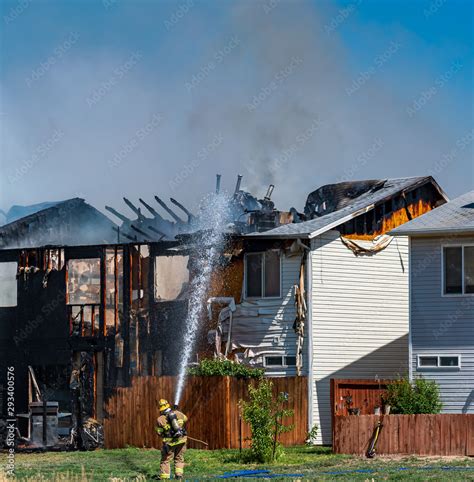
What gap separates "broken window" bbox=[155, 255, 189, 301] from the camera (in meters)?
41.5

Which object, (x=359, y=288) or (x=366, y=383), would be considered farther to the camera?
(x=359, y=288)

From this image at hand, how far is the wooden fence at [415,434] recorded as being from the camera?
97.8 feet

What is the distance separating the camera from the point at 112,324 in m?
42.8

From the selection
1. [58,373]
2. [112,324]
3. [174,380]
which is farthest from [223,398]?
[58,373]

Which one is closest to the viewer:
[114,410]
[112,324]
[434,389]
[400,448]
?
[400,448]

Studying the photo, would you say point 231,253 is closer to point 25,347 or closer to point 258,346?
point 258,346

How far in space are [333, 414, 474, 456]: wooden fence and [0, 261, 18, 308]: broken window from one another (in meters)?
20.8

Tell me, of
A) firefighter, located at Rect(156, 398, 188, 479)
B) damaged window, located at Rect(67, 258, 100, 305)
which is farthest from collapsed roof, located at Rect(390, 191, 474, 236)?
damaged window, located at Rect(67, 258, 100, 305)

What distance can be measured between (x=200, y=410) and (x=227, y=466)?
180 inches

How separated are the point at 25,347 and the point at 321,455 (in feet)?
52.2

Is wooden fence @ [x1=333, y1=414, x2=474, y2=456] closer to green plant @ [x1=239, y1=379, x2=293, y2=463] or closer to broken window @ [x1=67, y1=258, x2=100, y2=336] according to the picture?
green plant @ [x1=239, y1=379, x2=293, y2=463]

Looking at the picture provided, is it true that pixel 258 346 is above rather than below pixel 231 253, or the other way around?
below

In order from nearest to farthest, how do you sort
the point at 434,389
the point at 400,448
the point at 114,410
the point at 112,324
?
1. the point at 400,448
2. the point at 434,389
3. the point at 114,410
4. the point at 112,324

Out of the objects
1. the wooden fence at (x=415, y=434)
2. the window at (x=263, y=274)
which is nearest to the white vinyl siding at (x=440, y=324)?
the wooden fence at (x=415, y=434)
